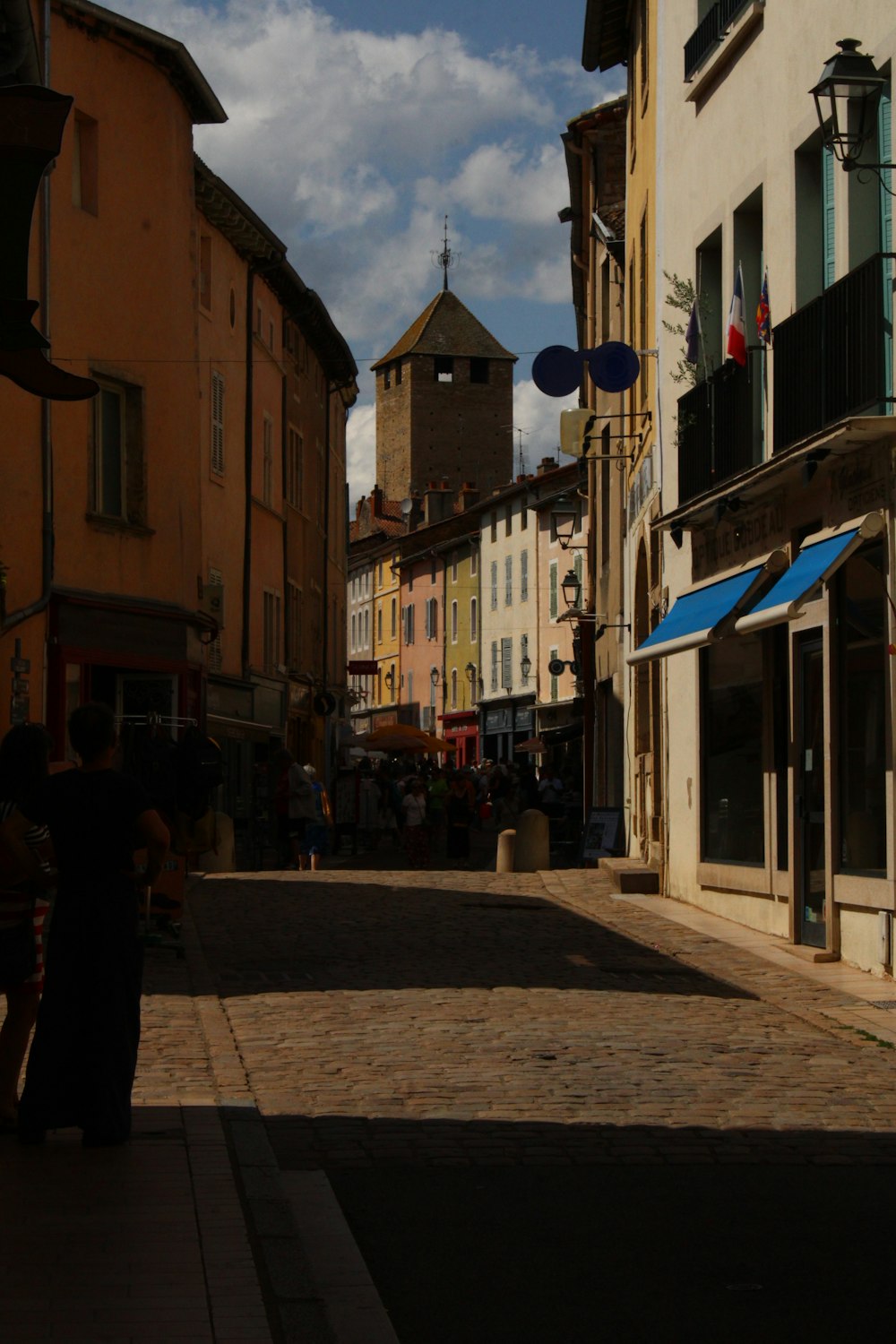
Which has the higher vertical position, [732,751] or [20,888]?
[732,751]

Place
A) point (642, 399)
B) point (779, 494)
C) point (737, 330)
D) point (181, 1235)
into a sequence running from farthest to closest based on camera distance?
point (642, 399), point (737, 330), point (779, 494), point (181, 1235)

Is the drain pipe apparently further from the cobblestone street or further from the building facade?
the building facade

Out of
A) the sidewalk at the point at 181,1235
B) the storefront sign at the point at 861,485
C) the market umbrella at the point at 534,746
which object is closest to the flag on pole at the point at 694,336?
the storefront sign at the point at 861,485

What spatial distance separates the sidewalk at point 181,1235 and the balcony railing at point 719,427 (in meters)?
9.21

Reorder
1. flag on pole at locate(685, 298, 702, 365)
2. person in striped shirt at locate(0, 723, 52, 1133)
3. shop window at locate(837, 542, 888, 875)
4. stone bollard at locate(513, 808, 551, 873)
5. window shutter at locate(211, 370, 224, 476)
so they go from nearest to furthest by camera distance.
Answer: person in striped shirt at locate(0, 723, 52, 1133) < shop window at locate(837, 542, 888, 875) < flag on pole at locate(685, 298, 702, 365) < stone bollard at locate(513, 808, 551, 873) < window shutter at locate(211, 370, 224, 476)

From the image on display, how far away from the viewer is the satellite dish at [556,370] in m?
21.5

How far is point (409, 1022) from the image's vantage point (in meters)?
11.3

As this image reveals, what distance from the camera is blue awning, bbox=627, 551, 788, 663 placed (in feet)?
53.7

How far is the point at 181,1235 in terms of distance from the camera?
19.4 feet

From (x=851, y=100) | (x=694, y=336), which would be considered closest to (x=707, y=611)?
(x=694, y=336)

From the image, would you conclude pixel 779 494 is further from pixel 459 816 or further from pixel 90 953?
pixel 459 816

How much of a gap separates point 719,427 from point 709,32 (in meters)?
3.94

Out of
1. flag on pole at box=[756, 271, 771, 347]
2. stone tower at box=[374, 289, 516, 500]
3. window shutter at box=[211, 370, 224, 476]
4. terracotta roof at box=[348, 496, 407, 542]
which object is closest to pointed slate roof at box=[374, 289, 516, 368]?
stone tower at box=[374, 289, 516, 500]

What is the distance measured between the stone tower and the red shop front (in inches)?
1372
